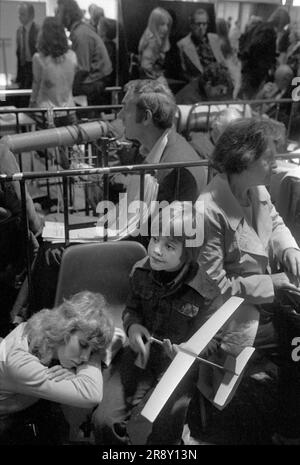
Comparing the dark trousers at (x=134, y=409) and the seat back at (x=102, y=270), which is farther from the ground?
the seat back at (x=102, y=270)

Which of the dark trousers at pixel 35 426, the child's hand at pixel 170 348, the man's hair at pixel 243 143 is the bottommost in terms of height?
the dark trousers at pixel 35 426

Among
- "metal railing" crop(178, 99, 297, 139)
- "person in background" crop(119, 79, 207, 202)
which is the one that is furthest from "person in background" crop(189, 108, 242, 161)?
"person in background" crop(119, 79, 207, 202)

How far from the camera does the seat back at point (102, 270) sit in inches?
87.3

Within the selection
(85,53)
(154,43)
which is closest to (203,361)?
(154,43)

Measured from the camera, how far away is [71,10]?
566 cm

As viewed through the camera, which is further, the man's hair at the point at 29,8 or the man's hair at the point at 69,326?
the man's hair at the point at 29,8

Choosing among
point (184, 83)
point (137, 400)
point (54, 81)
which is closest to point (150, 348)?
point (137, 400)

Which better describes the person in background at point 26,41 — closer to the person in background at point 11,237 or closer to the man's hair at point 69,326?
the person in background at point 11,237

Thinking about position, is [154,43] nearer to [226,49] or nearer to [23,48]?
[226,49]

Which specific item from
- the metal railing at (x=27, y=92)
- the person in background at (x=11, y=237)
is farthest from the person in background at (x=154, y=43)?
the person in background at (x=11, y=237)

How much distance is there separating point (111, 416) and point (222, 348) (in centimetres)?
51

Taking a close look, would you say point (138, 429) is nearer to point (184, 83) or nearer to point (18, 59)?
point (184, 83)

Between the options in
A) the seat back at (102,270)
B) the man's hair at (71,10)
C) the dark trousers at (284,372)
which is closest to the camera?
the dark trousers at (284,372)

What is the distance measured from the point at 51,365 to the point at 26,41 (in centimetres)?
580
